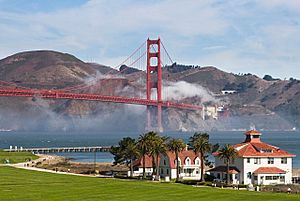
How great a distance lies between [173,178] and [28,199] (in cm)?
3146

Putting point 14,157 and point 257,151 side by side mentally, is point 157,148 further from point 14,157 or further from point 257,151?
point 14,157

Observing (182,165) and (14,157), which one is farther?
(14,157)

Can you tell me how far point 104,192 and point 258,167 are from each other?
24699 millimetres

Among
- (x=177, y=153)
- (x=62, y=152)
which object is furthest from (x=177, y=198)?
(x=62, y=152)

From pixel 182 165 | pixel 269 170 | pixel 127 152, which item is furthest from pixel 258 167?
pixel 127 152

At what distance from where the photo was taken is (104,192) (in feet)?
179

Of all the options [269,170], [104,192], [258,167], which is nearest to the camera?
[104,192]

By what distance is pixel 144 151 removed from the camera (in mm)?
78625

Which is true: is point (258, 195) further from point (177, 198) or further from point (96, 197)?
point (96, 197)

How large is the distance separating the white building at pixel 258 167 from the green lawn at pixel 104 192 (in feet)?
45.9

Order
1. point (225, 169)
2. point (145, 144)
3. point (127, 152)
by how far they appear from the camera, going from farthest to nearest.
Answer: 1. point (127, 152)
2. point (145, 144)
3. point (225, 169)

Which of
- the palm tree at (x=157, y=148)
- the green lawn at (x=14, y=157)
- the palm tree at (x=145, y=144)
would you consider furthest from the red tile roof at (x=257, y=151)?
the green lawn at (x=14, y=157)

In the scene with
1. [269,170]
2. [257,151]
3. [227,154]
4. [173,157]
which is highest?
[257,151]

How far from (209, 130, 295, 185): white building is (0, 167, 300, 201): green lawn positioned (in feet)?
45.9
